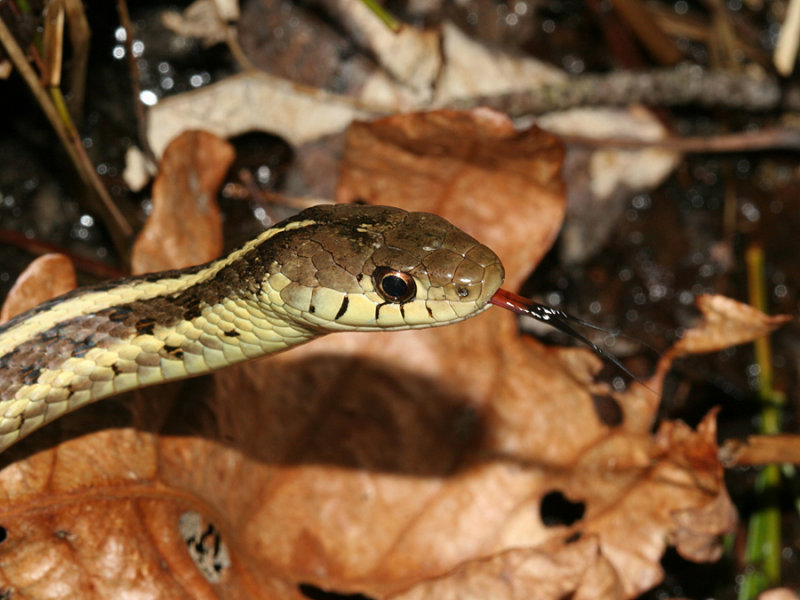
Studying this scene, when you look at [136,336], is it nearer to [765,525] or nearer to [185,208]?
[185,208]

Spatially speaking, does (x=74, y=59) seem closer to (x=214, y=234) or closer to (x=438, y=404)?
(x=214, y=234)

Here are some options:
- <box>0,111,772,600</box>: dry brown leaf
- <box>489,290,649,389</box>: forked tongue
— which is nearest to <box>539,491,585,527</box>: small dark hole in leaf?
<box>0,111,772,600</box>: dry brown leaf

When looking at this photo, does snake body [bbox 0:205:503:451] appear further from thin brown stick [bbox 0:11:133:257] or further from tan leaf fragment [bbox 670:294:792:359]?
tan leaf fragment [bbox 670:294:792:359]

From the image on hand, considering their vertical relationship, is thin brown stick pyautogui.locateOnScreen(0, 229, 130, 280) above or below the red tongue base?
below

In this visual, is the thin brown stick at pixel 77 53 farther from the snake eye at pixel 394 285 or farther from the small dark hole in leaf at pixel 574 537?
the small dark hole in leaf at pixel 574 537


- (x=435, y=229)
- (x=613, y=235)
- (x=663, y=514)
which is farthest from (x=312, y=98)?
(x=663, y=514)

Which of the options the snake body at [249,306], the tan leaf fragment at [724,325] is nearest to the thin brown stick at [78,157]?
the snake body at [249,306]
